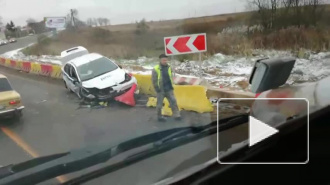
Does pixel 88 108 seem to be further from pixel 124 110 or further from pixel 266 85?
pixel 266 85

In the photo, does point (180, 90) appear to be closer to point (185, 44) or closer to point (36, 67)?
point (185, 44)

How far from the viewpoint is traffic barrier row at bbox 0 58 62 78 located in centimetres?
156

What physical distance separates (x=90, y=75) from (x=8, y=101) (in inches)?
12.5

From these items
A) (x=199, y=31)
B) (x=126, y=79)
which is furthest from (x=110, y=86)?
(x=199, y=31)

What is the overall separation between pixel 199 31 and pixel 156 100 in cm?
34

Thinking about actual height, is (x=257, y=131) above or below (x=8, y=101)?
below

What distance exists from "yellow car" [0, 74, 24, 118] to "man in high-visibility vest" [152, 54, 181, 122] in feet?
1.78

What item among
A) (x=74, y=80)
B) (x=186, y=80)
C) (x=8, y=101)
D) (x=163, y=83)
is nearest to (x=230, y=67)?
(x=186, y=80)

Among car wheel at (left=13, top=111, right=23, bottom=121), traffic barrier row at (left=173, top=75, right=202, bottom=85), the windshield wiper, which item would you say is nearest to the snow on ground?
car wheel at (left=13, top=111, right=23, bottom=121)

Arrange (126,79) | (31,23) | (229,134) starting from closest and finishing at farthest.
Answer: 1. (31,23)
2. (126,79)
3. (229,134)

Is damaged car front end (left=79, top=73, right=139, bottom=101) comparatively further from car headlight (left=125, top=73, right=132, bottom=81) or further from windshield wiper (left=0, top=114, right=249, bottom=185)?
windshield wiper (left=0, top=114, right=249, bottom=185)

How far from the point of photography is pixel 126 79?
1.65 m

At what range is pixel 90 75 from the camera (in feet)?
5.25

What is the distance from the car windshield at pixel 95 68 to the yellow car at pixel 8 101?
0.25 m
